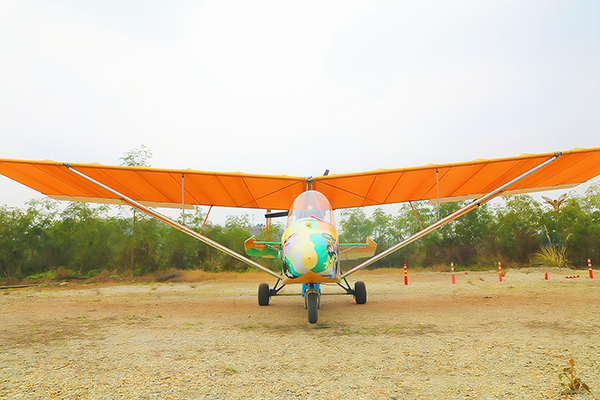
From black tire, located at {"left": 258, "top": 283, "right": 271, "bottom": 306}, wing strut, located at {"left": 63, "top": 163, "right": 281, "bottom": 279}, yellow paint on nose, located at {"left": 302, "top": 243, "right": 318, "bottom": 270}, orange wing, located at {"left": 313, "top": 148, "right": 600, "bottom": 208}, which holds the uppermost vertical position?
orange wing, located at {"left": 313, "top": 148, "right": 600, "bottom": 208}

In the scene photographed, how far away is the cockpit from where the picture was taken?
613cm

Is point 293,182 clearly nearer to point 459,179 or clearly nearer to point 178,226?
point 178,226

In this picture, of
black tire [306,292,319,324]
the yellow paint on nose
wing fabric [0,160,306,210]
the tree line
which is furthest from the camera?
the tree line

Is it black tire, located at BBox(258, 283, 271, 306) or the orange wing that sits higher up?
the orange wing

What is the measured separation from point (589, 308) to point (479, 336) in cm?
345

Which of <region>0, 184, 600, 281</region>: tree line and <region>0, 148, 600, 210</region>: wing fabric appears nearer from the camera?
<region>0, 148, 600, 210</region>: wing fabric

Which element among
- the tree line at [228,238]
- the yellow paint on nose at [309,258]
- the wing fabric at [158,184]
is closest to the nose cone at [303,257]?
the yellow paint on nose at [309,258]

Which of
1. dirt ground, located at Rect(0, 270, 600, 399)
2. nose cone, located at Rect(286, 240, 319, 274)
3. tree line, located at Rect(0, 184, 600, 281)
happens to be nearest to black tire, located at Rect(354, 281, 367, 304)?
dirt ground, located at Rect(0, 270, 600, 399)

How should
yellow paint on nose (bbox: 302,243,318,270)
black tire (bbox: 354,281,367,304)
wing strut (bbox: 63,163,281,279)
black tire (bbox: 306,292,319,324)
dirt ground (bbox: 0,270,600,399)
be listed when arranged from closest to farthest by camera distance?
dirt ground (bbox: 0,270,600,399), yellow paint on nose (bbox: 302,243,318,270), black tire (bbox: 306,292,319,324), wing strut (bbox: 63,163,281,279), black tire (bbox: 354,281,367,304)

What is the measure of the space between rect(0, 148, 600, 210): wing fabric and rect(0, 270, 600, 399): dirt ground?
2.99 m

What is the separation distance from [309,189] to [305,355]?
4695 mm

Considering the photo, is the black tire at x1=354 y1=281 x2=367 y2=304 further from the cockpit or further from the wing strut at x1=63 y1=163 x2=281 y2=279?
the wing strut at x1=63 y1=163 x2=281 y2=279

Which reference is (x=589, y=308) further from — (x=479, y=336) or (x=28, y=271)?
(x=28, y=271)

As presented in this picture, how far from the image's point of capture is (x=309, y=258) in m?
4.84
